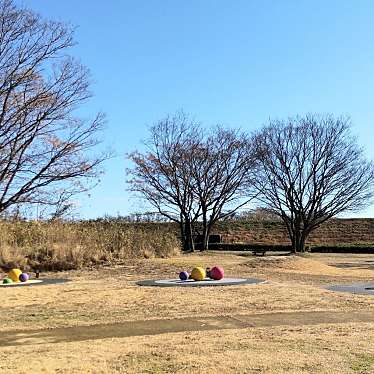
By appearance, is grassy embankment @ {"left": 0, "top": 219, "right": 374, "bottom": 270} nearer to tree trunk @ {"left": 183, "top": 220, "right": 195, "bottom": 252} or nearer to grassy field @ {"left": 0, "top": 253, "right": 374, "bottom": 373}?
grassy field @ {"left": 0, "top": 253, "right": 374, "bottom": 373}

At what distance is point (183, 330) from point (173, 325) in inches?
18.6

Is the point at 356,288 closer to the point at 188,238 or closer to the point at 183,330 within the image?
the point at 183,330

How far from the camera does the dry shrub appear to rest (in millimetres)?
20281

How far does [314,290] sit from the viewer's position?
44.1 ft

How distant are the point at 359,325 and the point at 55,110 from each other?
2013cm

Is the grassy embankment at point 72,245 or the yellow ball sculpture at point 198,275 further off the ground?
the grassy embankment at point 72,245

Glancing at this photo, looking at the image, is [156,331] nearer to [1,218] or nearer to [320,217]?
[1,218]

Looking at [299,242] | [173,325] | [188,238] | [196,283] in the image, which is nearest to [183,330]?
[173,325]

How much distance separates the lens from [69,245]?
70.3 feet

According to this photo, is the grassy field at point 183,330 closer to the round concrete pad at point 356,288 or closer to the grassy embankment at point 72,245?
the round concrete pad at point 356,288

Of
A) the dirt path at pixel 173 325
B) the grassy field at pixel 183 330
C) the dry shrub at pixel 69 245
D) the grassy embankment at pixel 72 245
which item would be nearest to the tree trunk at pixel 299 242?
the grassy embankment at pixel 72 245

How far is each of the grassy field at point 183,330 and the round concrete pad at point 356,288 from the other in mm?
685

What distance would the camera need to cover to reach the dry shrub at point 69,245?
2028 centimetres

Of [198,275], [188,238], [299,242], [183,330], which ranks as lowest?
[183,330]
